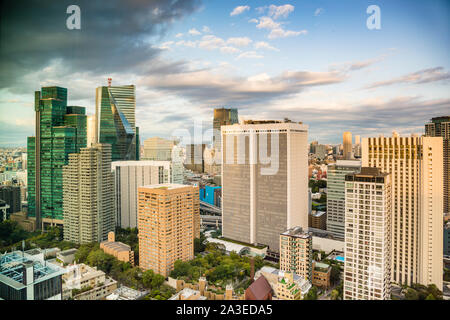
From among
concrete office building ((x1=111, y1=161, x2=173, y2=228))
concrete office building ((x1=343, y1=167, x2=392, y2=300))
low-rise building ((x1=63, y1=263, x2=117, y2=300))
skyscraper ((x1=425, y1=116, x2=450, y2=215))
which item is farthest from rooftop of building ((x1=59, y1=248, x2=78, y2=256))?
skyscraper ((x1=425, y1=116, x2=450, y2=215))

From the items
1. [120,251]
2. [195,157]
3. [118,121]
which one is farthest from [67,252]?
[118,121]

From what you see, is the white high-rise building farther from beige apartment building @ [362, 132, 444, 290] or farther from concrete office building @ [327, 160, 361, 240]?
beige apartment building @ [362, 132, 444, 290]

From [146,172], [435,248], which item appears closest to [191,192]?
[146,172]

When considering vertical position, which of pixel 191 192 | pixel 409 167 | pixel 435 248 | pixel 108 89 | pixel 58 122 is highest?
pixel 108 89

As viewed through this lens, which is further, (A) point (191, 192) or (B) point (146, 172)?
(B) point (146, 172)

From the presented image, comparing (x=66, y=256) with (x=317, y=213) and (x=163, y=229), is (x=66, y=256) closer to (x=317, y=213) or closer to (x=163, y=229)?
(x=163, y=229)
